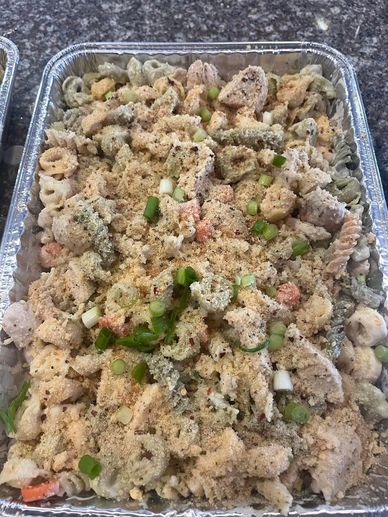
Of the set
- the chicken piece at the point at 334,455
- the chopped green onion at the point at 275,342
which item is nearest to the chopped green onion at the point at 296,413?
the chicken piece at the point at 334,455

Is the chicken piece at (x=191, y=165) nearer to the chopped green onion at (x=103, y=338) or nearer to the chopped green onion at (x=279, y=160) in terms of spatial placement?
the chopped green onion at (x=279, y=160)

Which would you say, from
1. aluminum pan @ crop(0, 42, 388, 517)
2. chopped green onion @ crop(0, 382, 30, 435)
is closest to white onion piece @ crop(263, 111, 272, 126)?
aluminum pan @ crop(0, 42, 388, 517)

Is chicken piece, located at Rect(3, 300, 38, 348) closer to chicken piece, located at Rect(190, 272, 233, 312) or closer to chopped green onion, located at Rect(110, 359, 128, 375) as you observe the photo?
chopped green onion, located at Rect(110, 359, 128, 375)

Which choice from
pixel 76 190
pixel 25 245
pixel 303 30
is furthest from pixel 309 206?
pixel 303 30

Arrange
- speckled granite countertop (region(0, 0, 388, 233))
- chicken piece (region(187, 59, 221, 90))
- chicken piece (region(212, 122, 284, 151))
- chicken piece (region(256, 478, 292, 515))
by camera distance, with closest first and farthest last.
→ chicken piece (region(256, 478, 292, 515)) → chicken piece (region(212, 122, 284, 151)) → chicken piece (region(187, 59, 221, 90)) → speckled granite countertop (region(0, 0, 388, 233))

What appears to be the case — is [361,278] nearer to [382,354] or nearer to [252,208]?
[382,354]

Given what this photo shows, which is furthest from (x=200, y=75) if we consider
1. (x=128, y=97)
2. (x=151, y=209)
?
(x=151, y=209)

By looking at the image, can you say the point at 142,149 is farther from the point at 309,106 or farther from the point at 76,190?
the point at 309,106
